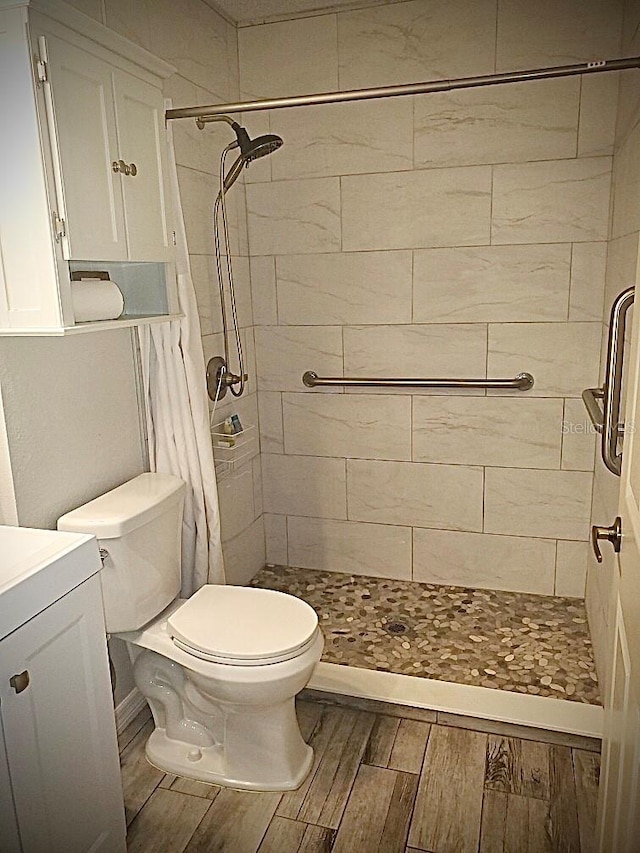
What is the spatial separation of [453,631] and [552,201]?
172 cm

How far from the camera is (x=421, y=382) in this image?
3018 mm

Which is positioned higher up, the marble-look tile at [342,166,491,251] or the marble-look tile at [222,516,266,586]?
the marble-look tile at [342,166,491,251]

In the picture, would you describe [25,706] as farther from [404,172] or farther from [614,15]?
[614,15]

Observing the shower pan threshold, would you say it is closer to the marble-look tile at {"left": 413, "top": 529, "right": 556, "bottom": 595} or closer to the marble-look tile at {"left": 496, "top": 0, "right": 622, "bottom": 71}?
the marble-look tile at {"left": 413, "top": 529, "right": 556, "bottom": 595}

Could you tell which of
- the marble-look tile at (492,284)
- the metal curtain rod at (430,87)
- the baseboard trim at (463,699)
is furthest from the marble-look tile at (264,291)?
the baseboard trim at (463,699)

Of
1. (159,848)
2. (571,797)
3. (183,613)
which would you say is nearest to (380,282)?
(183,613)

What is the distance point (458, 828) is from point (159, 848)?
80cm

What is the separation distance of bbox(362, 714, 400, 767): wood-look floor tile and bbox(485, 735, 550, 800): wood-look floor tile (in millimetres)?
300

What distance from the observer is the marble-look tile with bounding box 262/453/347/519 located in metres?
3.27

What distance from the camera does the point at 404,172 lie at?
2.90m

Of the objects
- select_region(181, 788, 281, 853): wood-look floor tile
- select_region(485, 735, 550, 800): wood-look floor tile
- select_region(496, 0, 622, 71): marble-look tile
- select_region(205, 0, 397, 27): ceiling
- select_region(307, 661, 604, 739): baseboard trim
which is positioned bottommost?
select_region(181, 788, 281, 853): wood-look floor tile

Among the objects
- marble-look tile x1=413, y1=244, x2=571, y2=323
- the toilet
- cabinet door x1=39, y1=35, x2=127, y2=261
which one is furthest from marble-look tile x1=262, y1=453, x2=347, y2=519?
cabinet door x1=39, y1=35, x2=127, y2=261

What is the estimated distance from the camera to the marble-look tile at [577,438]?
288 cm

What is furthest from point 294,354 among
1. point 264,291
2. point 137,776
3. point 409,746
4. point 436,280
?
point 137,776
